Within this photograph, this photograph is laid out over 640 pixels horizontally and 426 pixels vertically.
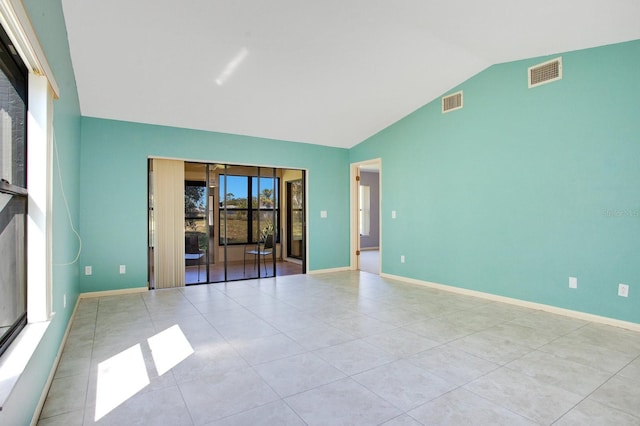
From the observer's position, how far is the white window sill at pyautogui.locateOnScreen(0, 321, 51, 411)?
4.57ft

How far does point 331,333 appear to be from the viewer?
3.39 m

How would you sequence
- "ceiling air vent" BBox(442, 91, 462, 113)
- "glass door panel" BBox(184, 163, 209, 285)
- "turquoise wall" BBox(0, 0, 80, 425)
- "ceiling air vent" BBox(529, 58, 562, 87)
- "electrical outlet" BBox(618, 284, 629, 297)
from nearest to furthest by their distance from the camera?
"turquoise wall" BBox(0, 0, 80, 425)
"electrical outlet" BBox(618, 284, 629, 297)
"ceiling air vent" BBox(529, 58, 562, 87)
"ceiling air vent" BBox(442, 91, 462, 113)
"glass door panel" BBox(184, 163, 209, 285)

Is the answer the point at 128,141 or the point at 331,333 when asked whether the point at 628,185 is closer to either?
the point at 331,333

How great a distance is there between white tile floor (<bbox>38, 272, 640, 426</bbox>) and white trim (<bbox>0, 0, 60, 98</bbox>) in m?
2.06

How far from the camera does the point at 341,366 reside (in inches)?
104

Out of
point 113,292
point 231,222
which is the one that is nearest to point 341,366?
point 113,292

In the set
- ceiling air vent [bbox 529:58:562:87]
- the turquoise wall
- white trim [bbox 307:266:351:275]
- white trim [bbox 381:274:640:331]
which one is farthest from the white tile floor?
ceiling air vent [bbox 529:58:562:87]

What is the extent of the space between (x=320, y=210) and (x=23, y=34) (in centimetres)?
547

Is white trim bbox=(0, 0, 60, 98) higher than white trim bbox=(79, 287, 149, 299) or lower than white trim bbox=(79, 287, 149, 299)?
higher

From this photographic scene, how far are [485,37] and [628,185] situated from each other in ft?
7.17

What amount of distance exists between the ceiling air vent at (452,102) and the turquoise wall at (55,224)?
4.79m

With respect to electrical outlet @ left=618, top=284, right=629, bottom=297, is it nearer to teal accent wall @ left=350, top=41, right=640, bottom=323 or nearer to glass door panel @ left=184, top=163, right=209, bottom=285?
teal accent wall @ left=350, top=41, right=640, bottom=323

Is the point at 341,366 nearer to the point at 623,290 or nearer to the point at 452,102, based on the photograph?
the point at 623,290

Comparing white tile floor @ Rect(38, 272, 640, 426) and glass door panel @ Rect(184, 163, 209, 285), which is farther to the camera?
glass door panel @ Rect(184, 163, 209, 285)
